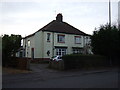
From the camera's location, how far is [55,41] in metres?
37.4

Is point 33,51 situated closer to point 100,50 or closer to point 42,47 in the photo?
point 42,47

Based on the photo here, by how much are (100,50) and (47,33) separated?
14507mm

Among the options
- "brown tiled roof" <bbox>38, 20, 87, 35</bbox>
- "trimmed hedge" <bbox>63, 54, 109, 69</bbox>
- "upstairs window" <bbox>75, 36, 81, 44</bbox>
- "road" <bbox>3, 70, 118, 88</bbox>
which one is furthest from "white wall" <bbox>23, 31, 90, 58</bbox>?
"road" <bbox>3, 70, 118, 88</bbox>

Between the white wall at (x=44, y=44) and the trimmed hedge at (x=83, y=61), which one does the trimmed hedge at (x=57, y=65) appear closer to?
the trimmed hedge at (x=83, y=61)

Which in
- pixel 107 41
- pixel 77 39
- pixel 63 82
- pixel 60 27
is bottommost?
pixel 63 82

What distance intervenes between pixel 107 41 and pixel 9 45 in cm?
1297

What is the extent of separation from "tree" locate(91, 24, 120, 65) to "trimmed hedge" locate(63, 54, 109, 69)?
1.23m

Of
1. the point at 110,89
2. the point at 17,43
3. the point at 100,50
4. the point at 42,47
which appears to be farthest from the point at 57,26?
the point at 110,89

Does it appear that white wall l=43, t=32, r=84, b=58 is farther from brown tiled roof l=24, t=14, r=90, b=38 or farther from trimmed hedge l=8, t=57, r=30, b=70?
trimmed hedge l=8, t=57, r=30, b=70

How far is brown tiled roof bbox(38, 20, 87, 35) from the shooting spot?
37850 mm

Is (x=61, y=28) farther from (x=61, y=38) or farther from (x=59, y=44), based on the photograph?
(x=59, y=44)

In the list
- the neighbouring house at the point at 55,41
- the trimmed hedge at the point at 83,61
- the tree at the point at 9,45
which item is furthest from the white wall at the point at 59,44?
the tree at the point at 9,45

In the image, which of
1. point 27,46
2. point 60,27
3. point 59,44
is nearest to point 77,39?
point 60,27

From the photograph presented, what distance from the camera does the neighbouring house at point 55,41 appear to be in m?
36.2
